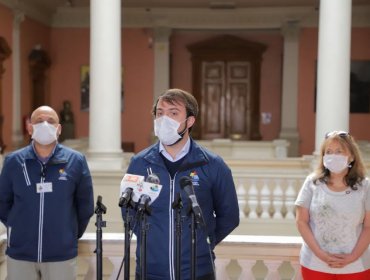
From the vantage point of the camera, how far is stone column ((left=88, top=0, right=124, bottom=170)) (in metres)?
8.56

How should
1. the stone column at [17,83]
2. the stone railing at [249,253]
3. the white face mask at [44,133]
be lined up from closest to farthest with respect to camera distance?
the white face mask at [44,133] → the stone railing at [249,253] → the stone column at [17,83]

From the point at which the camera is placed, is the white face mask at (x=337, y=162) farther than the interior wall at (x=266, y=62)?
No

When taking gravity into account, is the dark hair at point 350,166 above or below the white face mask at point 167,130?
below

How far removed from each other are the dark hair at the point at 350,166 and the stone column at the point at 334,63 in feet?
17.8

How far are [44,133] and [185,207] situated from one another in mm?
1101

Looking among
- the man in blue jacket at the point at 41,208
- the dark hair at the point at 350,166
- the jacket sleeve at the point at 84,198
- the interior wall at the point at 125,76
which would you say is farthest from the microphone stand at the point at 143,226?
the interior wall at the point at 125,76

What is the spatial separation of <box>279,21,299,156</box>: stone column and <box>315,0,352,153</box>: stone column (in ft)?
26.0

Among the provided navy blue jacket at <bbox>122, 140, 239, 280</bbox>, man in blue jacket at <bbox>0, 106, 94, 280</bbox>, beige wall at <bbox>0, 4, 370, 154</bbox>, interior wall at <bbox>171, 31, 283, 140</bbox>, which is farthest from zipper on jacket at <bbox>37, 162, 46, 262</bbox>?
interior wall at <bbox>171, 31, 283, 140</bbox>

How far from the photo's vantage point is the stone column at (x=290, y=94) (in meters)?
16.4

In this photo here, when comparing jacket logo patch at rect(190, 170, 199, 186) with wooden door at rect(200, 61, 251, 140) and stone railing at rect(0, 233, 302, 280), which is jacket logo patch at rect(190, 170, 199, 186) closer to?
stone railing at rect(0, 233, 302, 280)

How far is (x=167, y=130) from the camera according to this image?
8.89 ft

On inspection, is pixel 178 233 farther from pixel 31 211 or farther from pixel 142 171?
pixel 31 211

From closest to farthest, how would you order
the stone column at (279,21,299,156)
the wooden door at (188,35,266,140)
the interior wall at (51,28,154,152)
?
the stone column at (279,21,299,156) → the interior wall at (51,28,154,152) → the wooden door at (188,35,266,140)

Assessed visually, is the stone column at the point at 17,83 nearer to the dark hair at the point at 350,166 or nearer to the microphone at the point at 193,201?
the dark hair at the point at 350,166
